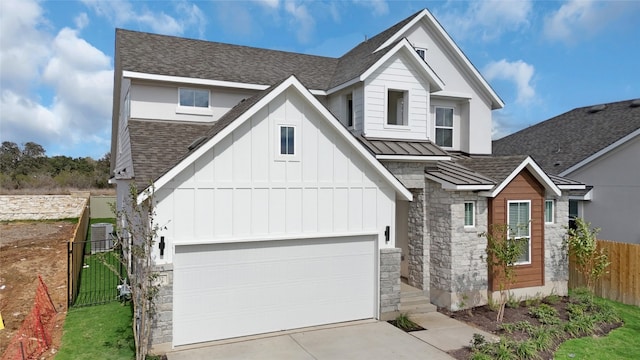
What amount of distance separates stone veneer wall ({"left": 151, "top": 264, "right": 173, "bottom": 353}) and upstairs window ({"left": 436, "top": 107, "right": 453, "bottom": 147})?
418 inches

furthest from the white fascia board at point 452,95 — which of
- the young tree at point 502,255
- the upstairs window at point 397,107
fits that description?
the young tree at point 502,255

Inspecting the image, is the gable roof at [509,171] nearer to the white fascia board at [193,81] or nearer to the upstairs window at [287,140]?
the upstairs window at [287,140]

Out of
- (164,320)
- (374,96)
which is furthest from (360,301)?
(374,96)

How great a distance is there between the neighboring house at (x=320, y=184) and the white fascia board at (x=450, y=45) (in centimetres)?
5

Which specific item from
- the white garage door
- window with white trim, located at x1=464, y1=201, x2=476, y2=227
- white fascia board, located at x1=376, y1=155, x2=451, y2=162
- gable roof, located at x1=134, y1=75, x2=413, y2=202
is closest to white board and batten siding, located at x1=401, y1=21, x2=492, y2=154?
white fascia board, located at x1=376, y1=155, x2=451, y2=162

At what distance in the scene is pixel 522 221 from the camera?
41.0 feet

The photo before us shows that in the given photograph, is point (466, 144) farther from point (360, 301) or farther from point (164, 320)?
point (164, 320)

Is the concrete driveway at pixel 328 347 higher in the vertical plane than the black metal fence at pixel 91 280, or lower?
lower

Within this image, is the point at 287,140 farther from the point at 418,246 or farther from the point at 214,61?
the point at 214,61

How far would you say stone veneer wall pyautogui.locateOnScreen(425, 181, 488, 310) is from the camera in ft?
38.2

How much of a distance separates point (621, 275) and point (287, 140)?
11129 mm

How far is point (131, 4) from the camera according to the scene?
13414 mm

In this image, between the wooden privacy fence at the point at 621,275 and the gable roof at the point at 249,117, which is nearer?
the gable roof at the point at 249,117

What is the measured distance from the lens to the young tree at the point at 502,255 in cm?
1100
